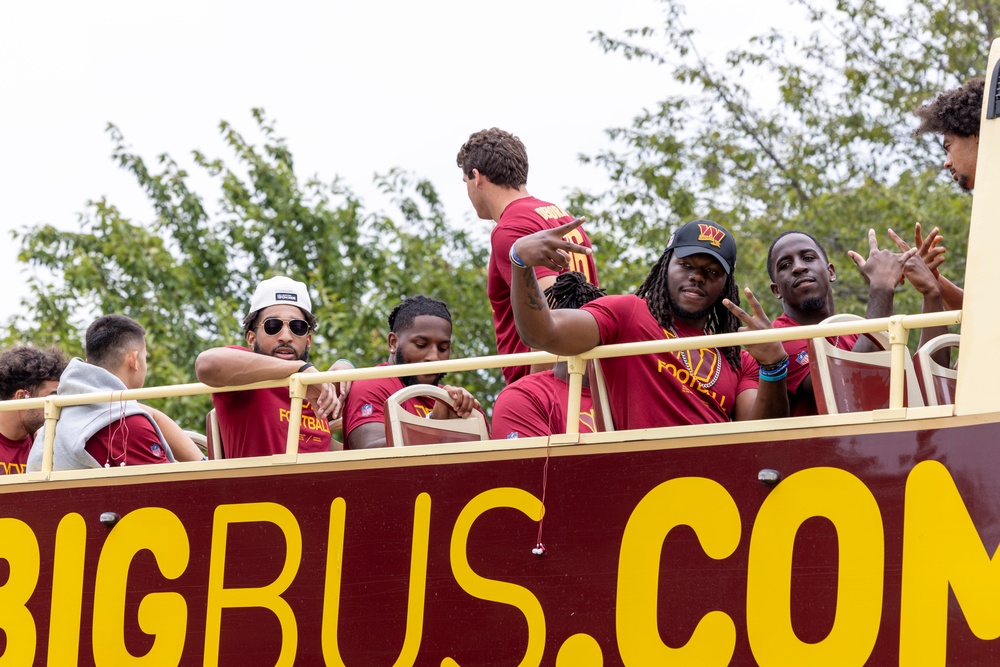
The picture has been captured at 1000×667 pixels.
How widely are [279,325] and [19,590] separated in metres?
1.39

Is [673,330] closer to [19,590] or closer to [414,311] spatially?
[414,311]

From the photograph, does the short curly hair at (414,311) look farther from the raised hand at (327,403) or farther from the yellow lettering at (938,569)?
the yellow lettering at (938,569)

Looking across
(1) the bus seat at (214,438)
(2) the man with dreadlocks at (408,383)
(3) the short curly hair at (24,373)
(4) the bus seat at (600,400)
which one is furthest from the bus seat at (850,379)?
(3) the short curly hair at (24,373)

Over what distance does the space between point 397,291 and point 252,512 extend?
32.7 ft

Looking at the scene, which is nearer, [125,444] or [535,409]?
[535,409]

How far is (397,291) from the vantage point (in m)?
14.5

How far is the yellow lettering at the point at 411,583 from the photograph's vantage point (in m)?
4.21

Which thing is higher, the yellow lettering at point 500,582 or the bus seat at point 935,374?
the bus seat at point 935,374

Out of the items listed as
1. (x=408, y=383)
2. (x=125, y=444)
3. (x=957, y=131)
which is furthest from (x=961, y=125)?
(x=125, y=444)

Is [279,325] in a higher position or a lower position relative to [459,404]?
higher

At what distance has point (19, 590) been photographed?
5117 millimetres

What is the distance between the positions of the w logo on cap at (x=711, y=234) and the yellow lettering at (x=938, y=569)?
1.14 metres

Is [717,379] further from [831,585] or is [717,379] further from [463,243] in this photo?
[463,243]

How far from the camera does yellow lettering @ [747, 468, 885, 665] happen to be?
352 centimetres
